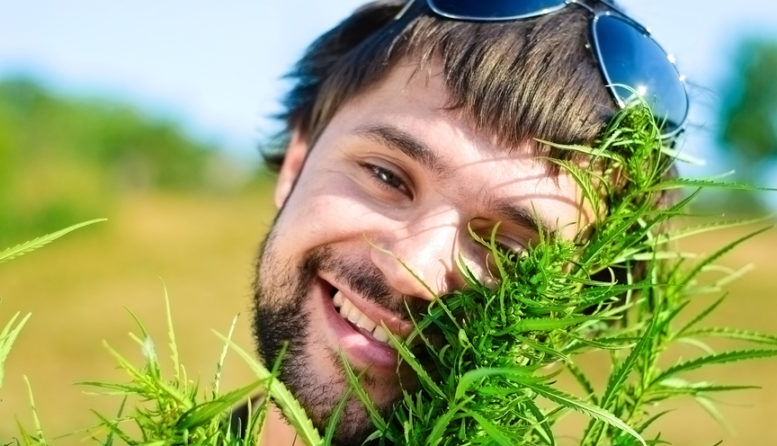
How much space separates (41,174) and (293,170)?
60.9ft

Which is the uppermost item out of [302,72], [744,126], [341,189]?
[744,126]

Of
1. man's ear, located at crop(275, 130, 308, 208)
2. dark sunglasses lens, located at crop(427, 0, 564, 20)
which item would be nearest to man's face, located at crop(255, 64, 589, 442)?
dark sunglasses lens, located at crop(427, 0, 564, 20)

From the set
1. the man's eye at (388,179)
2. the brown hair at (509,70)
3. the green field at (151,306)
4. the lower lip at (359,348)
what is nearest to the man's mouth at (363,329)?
the lower lip at (359,348)

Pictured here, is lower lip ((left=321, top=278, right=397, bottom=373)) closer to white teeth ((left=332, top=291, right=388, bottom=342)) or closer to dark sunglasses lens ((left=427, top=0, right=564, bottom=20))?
white teeth ((left=332, top=291, right=388, bottom=342))

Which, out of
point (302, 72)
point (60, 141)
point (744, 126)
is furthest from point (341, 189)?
point (60, 141)

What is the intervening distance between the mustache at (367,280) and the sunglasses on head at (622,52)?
0.47m

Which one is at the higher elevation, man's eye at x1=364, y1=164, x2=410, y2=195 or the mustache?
man's eye at x1=364, y1=164, x2=410, y2=195

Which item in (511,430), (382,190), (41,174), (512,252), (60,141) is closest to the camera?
(511,430)

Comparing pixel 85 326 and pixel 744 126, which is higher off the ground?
pixel 744 126

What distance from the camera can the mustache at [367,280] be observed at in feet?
4.25

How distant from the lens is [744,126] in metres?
26.5

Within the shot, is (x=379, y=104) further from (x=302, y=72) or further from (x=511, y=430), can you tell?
(x=302, y=72)

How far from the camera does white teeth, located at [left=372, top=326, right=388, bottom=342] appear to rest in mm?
1311

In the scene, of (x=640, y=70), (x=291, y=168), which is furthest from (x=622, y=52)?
(x=291, y=168)
